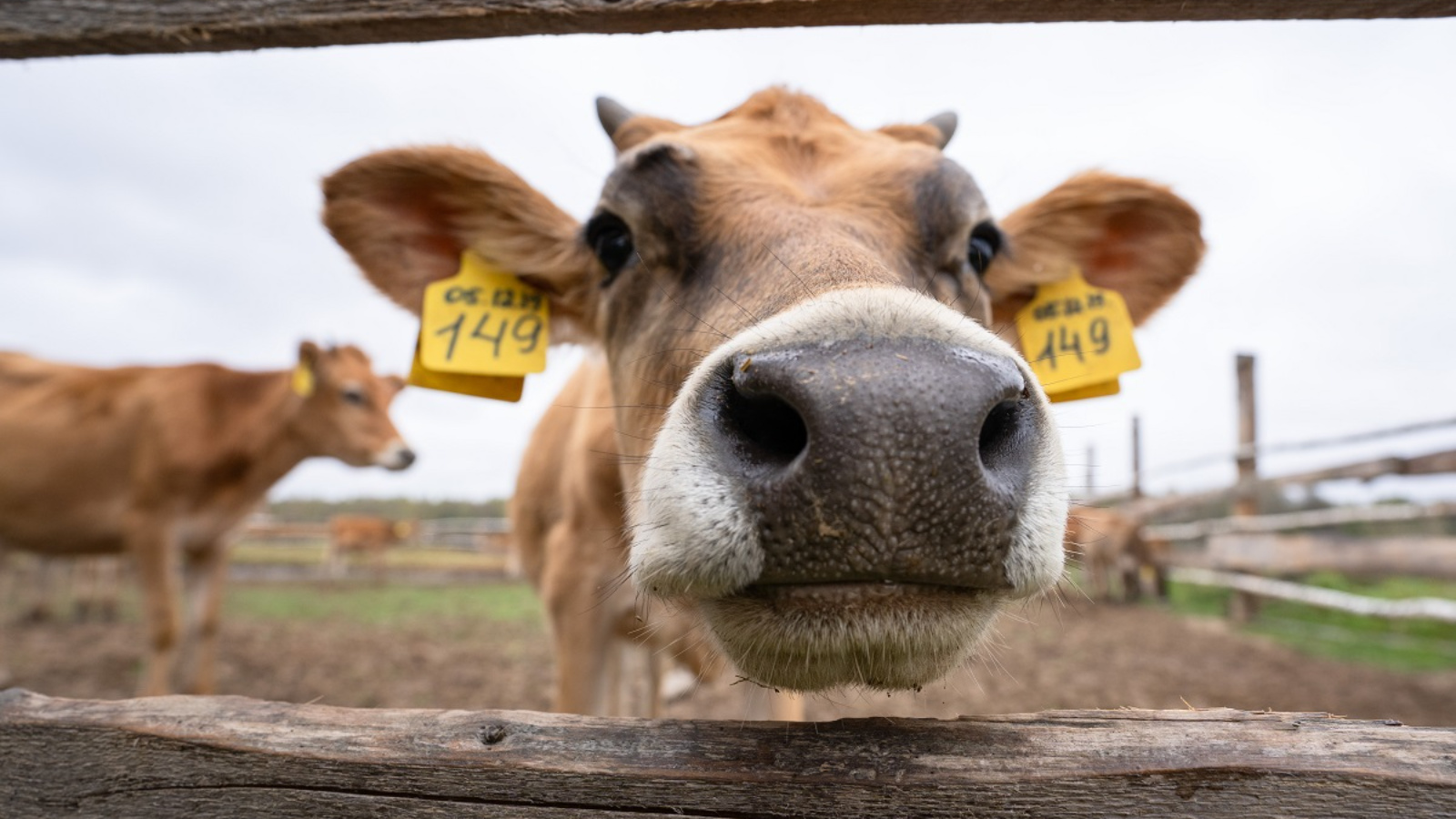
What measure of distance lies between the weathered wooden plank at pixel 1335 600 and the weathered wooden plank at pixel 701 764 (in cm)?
800

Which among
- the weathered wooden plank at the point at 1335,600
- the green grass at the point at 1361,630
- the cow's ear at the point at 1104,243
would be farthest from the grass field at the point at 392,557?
the cow's ear at the point at 1104,243

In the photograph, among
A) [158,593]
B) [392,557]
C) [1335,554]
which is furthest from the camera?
[392,557]

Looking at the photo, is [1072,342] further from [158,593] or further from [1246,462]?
[1246,462]

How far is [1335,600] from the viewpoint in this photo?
9211 mm

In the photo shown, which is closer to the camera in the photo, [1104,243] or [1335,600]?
[1104,243]

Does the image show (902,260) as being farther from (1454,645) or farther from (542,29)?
(1454,645)

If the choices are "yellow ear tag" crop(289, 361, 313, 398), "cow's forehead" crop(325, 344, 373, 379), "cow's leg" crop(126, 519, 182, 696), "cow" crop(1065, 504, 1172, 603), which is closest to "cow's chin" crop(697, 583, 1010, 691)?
"cow's leg" crop(126, 519, 182, 696)

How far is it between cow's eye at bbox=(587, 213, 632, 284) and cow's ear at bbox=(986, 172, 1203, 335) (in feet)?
4.08

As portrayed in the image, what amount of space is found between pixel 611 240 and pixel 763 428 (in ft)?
4.65

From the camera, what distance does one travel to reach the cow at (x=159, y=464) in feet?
23.9

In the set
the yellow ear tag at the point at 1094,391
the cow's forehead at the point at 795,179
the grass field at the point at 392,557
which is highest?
the cow's forehead at the point at 795,179

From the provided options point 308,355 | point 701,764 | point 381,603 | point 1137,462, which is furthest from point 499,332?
point 1137,462

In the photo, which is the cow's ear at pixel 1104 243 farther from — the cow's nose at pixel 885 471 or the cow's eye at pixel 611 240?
the cow's nose at pixel 885 471

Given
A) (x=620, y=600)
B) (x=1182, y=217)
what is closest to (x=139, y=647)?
(x=620, y=600)
